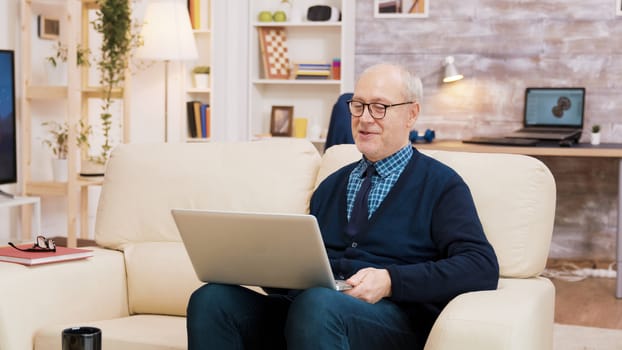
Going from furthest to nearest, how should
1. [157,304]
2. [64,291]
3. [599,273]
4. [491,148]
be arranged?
[599,273]
[491,148]
[157,304]
[64,291]

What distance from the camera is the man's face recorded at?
2.35 meters

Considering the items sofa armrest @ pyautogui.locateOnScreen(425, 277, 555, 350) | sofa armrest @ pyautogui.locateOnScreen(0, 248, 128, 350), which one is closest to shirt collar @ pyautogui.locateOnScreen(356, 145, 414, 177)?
sofa armrest @ pyautogui.locateOnScreen(425, 277, 555, 350)

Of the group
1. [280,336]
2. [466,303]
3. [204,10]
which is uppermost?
[204,10]

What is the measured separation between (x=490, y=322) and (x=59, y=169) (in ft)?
12.5

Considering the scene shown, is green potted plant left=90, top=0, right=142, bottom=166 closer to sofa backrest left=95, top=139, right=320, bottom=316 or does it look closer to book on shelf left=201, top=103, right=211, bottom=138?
book on shelf left=201, top=103, right=211, bottom=138

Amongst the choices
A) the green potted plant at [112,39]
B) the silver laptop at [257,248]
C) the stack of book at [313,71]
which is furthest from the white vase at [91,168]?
the silver laptop at [257,248]

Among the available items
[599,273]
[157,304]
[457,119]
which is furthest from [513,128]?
[157,304]

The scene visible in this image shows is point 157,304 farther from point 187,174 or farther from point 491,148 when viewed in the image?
point 491,148

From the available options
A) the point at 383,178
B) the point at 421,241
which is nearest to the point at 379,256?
the point at 421,241

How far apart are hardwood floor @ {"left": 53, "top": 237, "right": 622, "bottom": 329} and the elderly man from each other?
212 cm

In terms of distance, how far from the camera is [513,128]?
5.43 m

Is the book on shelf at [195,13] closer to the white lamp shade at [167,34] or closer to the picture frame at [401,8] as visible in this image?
the white lamp shade at [167,34]

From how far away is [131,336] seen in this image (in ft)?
7.54

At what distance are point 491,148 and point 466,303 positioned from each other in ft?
9.77
